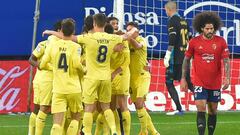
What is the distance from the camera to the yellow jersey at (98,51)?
40.2ft

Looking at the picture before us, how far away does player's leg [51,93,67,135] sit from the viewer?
11.6 metres

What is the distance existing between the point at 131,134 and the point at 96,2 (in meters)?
6.83

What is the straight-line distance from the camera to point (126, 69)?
13.1 meters

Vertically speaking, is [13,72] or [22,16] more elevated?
[22,16]

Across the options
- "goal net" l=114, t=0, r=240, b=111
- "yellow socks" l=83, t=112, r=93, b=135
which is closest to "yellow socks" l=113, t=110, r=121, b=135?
"yellow socks" l=83, t=112, r=93, b=135

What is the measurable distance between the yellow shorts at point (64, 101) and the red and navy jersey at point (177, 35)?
611cm

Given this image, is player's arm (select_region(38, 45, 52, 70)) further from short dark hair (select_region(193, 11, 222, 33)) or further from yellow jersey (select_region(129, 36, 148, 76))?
short dark hair (select_region(193, 11, 222, 33))

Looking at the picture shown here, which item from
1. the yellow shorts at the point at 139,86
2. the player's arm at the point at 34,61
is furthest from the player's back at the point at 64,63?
the yellow shorts at the point at 139,86

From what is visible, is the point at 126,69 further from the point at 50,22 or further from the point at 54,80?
the point at 50,22

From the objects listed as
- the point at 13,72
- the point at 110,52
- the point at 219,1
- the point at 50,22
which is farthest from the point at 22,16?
the point at 110,52

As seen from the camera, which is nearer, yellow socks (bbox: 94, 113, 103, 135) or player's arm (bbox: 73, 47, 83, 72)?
player's arm (bbox: 73, 47, 83, 72)

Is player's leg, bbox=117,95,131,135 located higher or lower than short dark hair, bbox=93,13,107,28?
lower

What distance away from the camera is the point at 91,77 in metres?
12.4

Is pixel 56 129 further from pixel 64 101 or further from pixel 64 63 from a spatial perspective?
pixel 64 63
